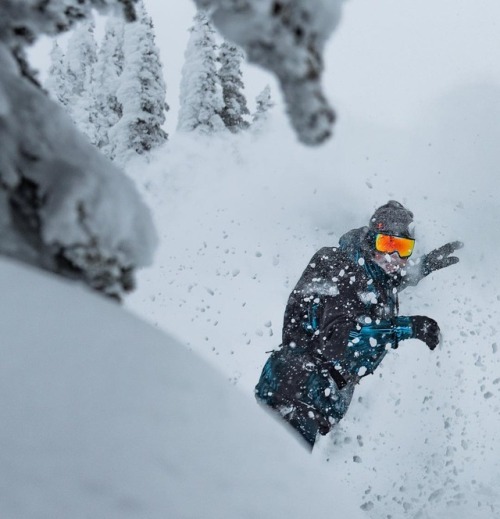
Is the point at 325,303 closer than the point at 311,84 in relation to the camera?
No

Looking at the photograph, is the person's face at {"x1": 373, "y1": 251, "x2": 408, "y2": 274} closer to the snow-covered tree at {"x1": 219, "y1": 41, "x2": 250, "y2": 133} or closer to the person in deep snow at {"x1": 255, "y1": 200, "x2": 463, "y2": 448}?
the person in deep snow at {"x1": 255, "y1": 200, "x2": 463, "y2": 448}

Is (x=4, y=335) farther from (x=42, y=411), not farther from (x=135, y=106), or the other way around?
(x=135, y=106)

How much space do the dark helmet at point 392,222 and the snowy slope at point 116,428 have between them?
4.13 m

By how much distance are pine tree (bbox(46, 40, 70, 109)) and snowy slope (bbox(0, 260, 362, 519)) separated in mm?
22191

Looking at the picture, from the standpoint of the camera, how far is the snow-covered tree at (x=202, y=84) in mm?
17016

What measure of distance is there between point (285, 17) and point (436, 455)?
28.6ft

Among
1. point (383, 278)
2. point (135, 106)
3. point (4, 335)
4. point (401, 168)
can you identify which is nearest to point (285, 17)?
point (4, 335)

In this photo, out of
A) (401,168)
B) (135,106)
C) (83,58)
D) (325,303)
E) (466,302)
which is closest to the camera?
(325,303)

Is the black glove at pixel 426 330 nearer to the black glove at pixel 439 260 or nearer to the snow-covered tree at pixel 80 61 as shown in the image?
the black glove at pixel 439 260

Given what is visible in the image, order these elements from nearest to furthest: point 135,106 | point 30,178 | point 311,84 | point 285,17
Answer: point 285,17 < point 311,84 < point 30,178 < point 135,106

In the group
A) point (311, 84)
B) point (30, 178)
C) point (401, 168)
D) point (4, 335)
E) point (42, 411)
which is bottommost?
point (42, 411)

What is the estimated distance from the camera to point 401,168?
14766mm

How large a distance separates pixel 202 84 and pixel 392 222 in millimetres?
13071

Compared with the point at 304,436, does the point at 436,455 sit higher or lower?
higher
